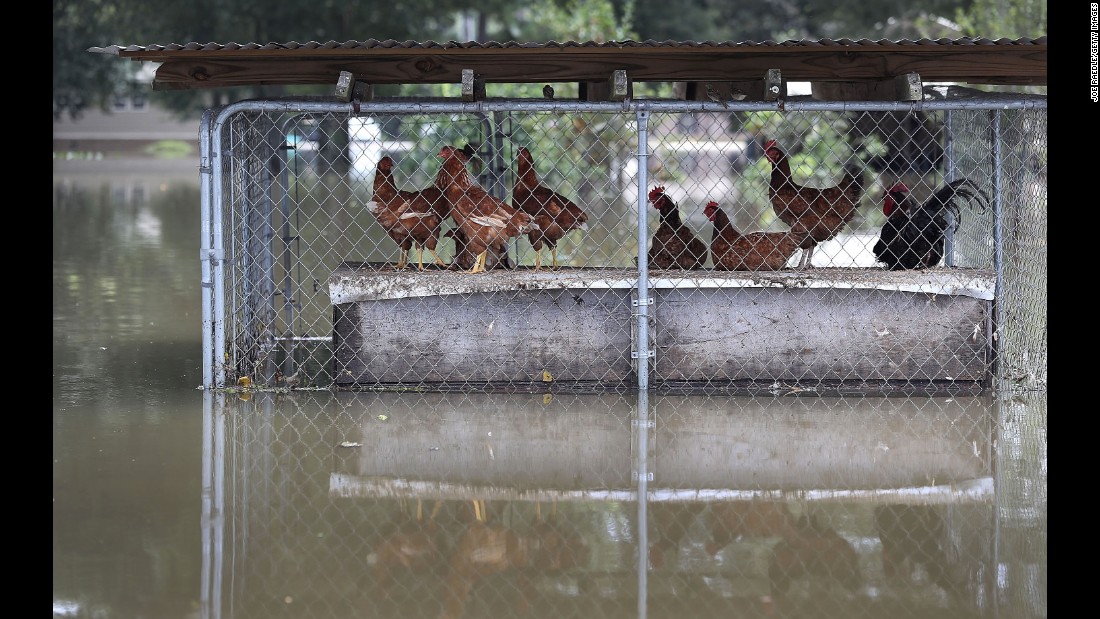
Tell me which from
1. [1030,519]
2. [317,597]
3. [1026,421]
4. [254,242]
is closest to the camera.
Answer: [317,597]

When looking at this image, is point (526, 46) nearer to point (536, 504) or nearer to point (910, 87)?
point (910, 87)

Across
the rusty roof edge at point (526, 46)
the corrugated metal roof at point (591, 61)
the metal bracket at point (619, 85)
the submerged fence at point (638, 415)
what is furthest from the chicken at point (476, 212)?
the metal bracket at point (619, 85)

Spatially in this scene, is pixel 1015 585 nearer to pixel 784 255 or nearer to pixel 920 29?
pixel 784 255

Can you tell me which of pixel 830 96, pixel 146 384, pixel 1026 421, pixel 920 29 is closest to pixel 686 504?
pixel 1026 421

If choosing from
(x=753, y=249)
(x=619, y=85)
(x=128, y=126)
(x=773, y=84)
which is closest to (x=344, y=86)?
(x=619, y=85)

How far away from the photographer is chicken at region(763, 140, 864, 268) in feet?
25.8

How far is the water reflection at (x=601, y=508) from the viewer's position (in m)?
4.28

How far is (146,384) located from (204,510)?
2.70 meters

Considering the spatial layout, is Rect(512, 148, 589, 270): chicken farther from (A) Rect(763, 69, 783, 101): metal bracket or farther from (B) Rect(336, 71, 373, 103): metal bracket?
(A) Rect(763, 69, 783, 101): metal bracket

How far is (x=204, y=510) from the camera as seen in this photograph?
513 centimetres

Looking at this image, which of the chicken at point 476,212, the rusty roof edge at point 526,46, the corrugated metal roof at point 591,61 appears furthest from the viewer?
the chicken at point 476,212

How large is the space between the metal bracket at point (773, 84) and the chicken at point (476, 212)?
164cm

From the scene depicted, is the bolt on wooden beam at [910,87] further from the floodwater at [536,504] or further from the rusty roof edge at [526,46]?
the floodwater at [536,504]

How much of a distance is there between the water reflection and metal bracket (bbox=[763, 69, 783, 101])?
1816mm
